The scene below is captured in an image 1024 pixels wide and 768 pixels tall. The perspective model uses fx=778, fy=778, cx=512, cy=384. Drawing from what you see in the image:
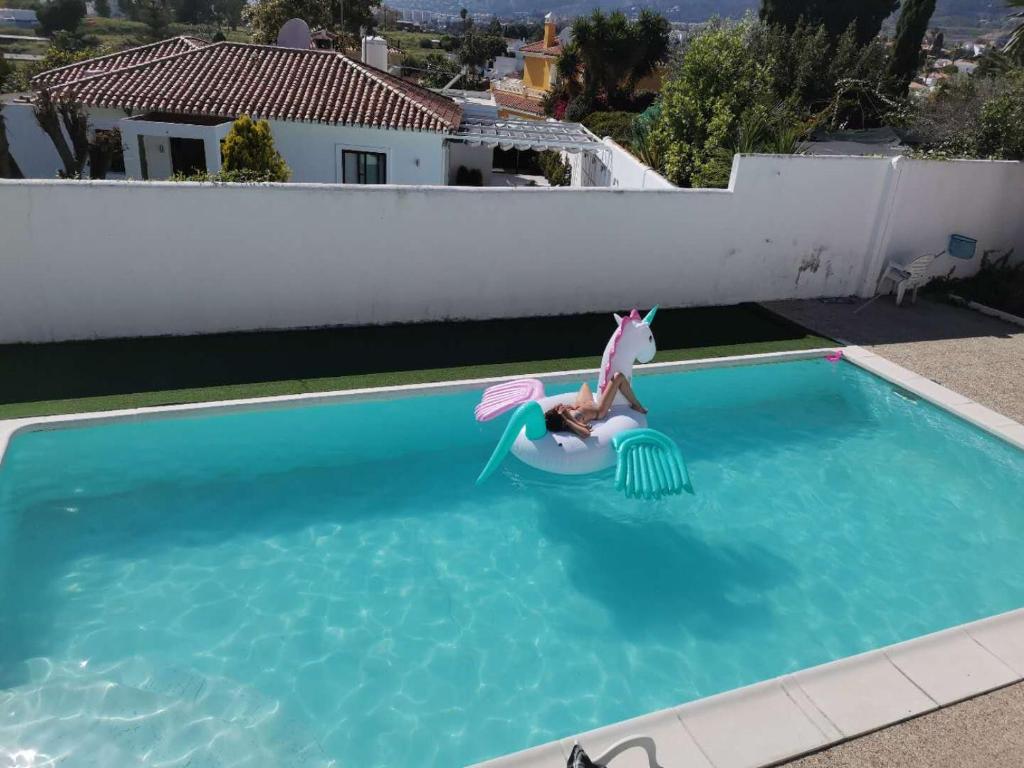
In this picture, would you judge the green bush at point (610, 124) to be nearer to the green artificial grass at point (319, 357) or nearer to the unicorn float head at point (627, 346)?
the green artificial grass at point (319, 357)

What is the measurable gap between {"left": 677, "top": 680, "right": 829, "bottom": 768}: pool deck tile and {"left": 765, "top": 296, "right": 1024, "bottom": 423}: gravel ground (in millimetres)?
8655

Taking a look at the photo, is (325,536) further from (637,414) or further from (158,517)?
(637,414)

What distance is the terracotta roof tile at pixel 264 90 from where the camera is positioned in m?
20.7

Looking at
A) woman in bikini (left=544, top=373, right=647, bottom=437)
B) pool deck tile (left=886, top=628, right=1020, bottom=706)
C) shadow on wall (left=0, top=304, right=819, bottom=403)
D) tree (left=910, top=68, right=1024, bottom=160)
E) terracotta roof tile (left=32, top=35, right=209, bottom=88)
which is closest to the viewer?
pool deck tile (left=886, top=628, right=1020, bottom=706)

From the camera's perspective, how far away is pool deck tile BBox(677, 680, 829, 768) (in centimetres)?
621

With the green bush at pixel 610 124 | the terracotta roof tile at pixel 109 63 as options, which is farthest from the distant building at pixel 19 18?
the terracotta roof tile at pixel 109 63

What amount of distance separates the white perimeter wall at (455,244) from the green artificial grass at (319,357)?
0.50m

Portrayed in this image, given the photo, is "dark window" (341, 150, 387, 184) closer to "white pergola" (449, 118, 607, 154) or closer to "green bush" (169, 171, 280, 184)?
"white pergola" (449, 118, 607, 154)

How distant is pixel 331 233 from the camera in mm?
13836

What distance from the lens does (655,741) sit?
6281 millimetres

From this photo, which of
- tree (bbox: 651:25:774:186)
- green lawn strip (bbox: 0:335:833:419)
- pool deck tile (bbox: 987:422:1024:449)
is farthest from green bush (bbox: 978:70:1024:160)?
pool deck tile (bbox: 987:422:1024:449)

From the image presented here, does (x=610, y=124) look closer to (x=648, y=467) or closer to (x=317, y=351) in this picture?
(x=317, y=351)

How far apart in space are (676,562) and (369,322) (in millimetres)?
7698

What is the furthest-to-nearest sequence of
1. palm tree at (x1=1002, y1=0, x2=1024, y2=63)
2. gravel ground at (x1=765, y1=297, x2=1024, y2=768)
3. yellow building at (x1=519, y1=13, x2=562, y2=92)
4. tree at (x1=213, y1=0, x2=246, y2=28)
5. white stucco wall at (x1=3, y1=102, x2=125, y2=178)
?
tree at (x1=213, y1=0, x2=246, y2=28) → yellow building at (x1=519, y1=13, x2=562, y2=92) → palm tree at (x1=1002, y1=0, x2=1024, y2=63) → white stucco wall at (x1=3, y1=102, x2=125, y2=178) → gravel ground at (x1=765, y1=297, x2=1024, y2=768)
